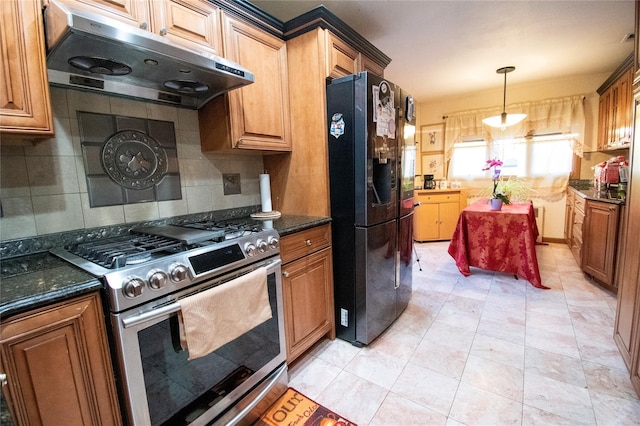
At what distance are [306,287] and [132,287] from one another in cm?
101

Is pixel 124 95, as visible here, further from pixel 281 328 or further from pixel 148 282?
pixel 281 328

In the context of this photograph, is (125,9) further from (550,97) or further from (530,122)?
(550,97)

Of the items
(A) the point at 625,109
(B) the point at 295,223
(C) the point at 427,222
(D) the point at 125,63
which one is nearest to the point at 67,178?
(D) the point at 125,63

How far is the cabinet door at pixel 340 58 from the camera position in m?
1.85

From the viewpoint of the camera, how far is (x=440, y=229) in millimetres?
4617

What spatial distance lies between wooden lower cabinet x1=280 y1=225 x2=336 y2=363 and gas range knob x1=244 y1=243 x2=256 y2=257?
248 mm

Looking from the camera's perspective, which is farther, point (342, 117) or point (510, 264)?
point (510, 264)

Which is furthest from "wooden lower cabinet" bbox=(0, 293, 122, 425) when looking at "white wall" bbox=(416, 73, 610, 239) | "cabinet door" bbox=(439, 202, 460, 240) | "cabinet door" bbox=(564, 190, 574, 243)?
"white wall" bbox=(416, 73, 610, 239)

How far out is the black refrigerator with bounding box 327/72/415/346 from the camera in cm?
178

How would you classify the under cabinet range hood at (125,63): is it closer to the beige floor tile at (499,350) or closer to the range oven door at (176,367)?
the range oven door at (176,367)

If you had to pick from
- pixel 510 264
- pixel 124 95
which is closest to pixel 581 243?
pixel 510 264

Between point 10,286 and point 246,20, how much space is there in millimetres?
1685

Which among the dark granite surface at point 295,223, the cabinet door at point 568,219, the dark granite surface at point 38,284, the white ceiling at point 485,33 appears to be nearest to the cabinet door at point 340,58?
the white ceiling at point 485,33

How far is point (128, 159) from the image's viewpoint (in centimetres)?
155
